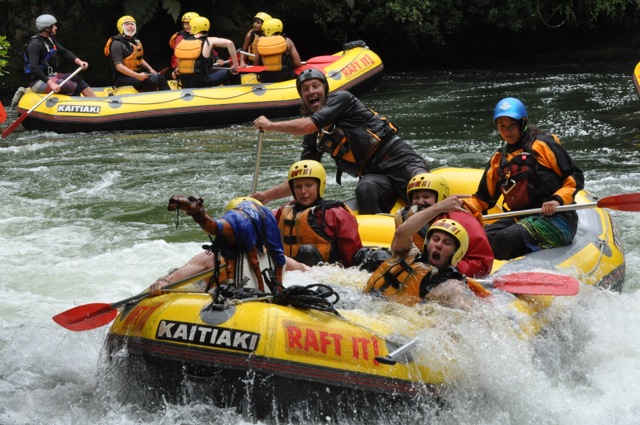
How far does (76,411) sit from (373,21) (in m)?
13.1

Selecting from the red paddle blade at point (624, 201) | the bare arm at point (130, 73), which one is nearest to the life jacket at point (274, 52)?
the bare arm at point (130, 73)

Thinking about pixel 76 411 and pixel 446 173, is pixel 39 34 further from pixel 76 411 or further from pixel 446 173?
pixel 76 411

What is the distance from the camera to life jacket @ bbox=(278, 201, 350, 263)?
5848 mm

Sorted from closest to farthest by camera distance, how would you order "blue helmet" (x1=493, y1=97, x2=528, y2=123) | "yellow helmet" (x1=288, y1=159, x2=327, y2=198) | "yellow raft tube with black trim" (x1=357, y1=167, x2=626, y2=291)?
"yellow helmet" (x1=288, y1=159, x2=327, y2=198) → "yellow raft tube with black trim" (x1=357, y1=167, x2=626, y2=291) → "blue helmet" (x1=493, y1=97, x2=528, y2=123)

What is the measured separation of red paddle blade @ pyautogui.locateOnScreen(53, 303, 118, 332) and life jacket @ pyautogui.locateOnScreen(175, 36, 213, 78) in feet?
26.9

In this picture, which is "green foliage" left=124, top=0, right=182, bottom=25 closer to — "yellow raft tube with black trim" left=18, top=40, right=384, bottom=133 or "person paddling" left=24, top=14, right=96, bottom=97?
"person paddling" left=24, top=14, right=96, bottom=97

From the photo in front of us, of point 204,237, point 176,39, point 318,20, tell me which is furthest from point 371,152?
point 318,20

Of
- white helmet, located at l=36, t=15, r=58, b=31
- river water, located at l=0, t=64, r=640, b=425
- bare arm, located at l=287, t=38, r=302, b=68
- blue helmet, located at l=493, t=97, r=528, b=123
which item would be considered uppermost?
white helmet, located at l=36, t=15, r=58, b=31

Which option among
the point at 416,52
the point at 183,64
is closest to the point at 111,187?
the point at 183,64

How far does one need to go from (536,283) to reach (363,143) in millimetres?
2036

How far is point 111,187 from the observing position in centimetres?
1034

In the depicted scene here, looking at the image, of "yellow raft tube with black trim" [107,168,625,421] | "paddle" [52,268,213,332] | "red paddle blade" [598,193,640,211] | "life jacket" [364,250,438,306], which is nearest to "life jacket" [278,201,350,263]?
"life jacket" [364,250,438,306]

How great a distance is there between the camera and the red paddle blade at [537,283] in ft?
16.9

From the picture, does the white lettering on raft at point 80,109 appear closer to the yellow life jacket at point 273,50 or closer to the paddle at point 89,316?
the yellow life jacket at point 273,50
